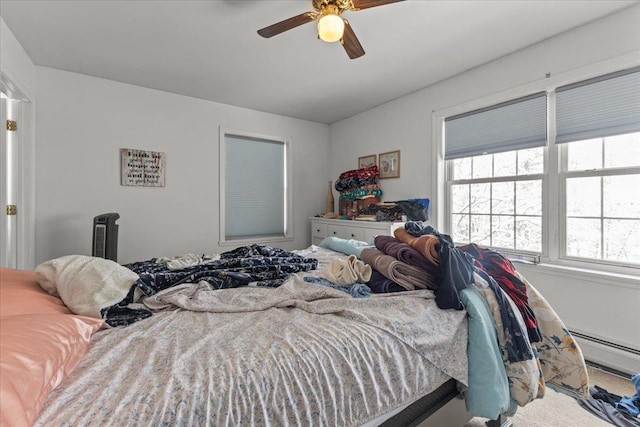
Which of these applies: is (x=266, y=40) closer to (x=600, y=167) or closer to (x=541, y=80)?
(x=541, y=80)

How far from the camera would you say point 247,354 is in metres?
0.82

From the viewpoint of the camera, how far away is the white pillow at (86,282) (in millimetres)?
1008

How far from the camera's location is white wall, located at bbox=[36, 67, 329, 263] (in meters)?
2.71

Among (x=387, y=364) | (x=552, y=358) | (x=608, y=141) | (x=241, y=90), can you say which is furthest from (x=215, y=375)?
(x=241, y=90)

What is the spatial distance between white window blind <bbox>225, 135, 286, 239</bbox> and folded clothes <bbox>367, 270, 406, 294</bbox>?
2.73 metres

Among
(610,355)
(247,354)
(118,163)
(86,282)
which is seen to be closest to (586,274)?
(610,355)

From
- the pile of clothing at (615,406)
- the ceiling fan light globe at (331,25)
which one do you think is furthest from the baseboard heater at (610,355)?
the ceiling fan light globe at (331,25)

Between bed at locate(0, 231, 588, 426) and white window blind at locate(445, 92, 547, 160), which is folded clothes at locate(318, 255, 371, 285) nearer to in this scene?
bed at locate(0, 231, 588, 426)

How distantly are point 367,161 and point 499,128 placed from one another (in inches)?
65.3

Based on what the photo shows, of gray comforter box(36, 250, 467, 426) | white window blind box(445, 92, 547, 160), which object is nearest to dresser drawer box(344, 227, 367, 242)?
white window blind box(445, 92, 547, 160)

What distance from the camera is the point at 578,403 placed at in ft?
5.44

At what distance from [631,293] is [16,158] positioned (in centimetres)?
491

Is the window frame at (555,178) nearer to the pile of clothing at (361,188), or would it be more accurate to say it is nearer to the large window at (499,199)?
the large window at (499,199)

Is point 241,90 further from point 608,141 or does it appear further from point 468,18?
point 608,141
